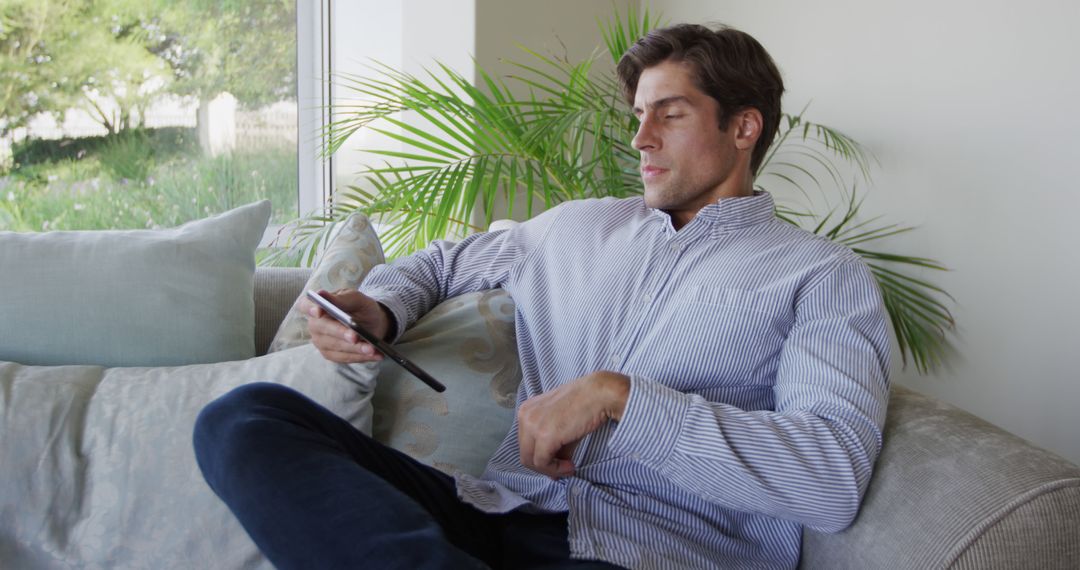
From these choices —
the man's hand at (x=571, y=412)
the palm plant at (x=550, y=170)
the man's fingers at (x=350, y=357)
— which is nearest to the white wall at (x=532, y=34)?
the palm plant at (x=550, y=170)

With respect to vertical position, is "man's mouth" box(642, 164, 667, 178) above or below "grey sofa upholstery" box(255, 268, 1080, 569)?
above

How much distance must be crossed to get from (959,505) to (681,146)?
685mm

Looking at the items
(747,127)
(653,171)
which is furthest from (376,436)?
(747,127)

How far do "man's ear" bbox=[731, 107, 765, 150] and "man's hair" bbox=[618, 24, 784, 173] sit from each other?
1cm

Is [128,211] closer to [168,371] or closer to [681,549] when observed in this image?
[168,371]

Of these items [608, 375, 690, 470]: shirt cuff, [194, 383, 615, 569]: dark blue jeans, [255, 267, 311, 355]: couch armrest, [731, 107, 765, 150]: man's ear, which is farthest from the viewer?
[255, 267, 311, 355]: couch armrest

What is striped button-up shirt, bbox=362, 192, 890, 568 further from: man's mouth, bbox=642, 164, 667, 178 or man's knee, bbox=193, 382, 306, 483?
man's knee, bbox=193, 382, 306, 483

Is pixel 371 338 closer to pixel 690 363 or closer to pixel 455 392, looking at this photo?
pixel 455 392

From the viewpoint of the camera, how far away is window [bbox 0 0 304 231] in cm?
250

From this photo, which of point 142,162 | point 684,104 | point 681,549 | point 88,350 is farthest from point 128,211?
point 681,549

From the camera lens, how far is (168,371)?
4.61 ft

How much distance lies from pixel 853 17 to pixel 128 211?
1999 millimetres

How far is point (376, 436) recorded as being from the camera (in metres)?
1.43

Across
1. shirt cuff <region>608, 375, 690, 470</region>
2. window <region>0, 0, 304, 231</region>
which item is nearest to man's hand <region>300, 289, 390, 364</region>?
shirt cuff <region>608, 375, 690, 470</region>
